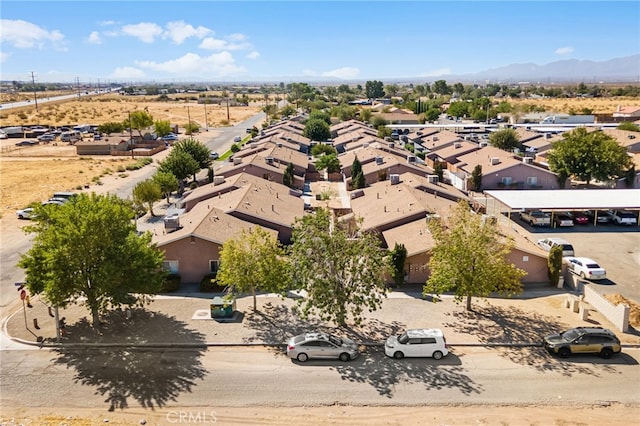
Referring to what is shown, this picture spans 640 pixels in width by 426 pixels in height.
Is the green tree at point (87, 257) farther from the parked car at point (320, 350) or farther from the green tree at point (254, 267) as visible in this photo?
the parked car at point (320, 350)

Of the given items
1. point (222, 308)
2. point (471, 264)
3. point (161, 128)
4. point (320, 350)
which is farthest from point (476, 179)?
point (161, 128)

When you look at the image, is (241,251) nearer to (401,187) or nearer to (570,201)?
(401,187)

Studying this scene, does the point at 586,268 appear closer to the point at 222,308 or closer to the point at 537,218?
the point at 537,218

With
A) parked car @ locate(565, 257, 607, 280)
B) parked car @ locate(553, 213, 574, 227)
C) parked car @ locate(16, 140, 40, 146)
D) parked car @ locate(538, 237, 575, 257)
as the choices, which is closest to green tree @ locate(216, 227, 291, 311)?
parked car @ locate(565, 257, 607, 280)

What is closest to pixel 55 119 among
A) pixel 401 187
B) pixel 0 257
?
pixel 0 257

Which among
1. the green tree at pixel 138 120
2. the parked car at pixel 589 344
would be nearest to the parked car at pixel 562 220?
the parked car at pixel 589 344

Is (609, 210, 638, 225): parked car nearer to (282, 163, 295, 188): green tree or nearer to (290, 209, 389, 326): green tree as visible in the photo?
(290, 209, 389, 326): green tree
